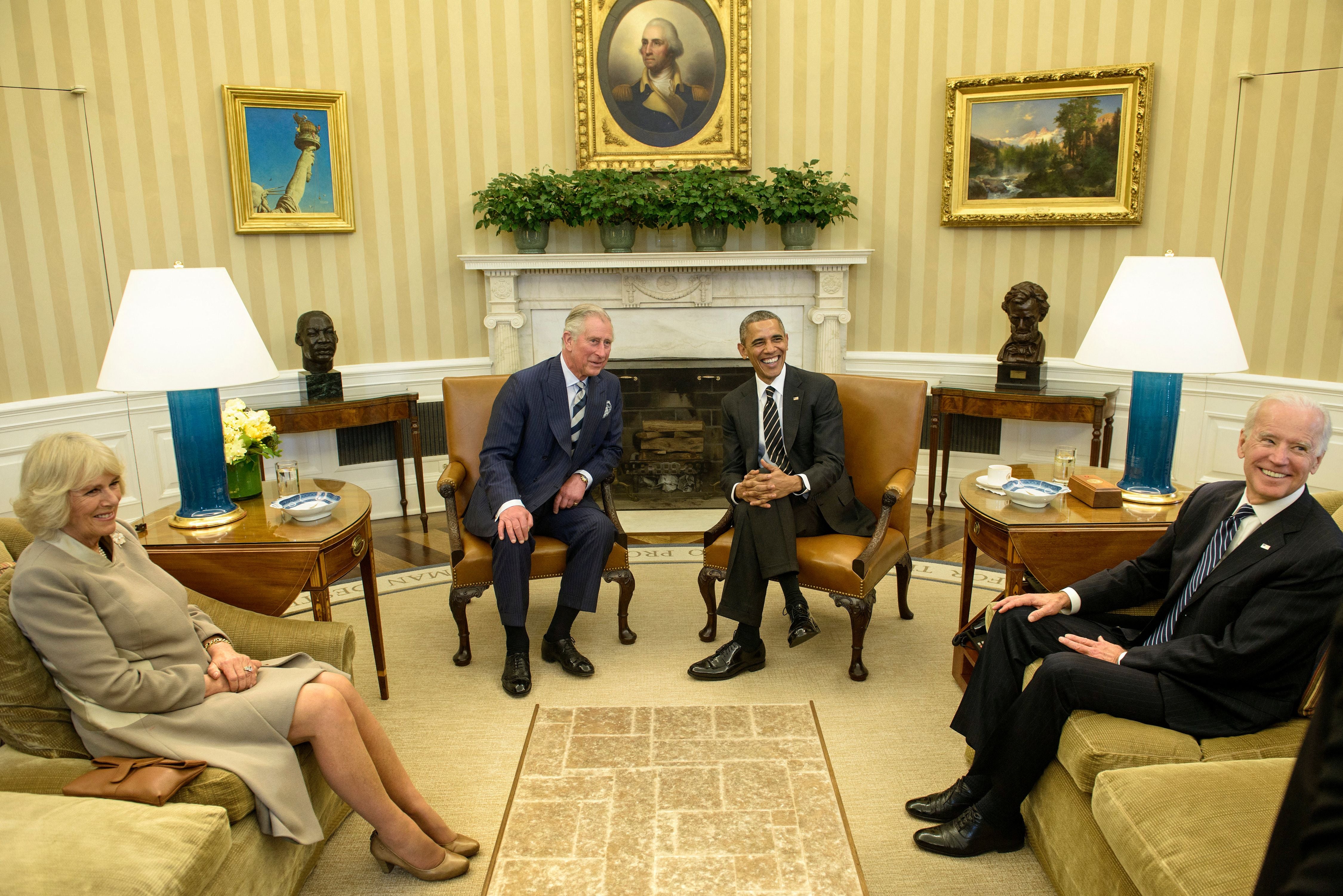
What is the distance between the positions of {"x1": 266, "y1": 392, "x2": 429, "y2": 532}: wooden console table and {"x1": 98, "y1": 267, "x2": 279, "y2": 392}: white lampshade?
1916 millimetres

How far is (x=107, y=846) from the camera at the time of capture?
5.52 ft

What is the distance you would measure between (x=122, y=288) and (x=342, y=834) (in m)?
3.96

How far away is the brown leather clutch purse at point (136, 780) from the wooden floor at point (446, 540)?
2.66 metres

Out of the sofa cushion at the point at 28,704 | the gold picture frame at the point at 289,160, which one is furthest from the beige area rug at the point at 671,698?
the gold picture frame at the point at 289,160

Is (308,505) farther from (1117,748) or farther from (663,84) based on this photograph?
(663,84)

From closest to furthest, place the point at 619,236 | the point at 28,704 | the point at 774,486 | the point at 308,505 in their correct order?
the point at 28,704
the point at 308,505
the point at 774,486
the point at 619,236

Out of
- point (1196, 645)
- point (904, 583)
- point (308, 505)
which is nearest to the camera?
point (1196, 645)

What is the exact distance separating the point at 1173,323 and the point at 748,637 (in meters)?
1.92

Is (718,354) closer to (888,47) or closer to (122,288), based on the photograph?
(888,47)

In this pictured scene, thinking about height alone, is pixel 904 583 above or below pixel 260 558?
below

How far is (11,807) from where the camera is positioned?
1.77m

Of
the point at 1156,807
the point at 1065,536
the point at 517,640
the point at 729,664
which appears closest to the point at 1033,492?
the point at 1065,536

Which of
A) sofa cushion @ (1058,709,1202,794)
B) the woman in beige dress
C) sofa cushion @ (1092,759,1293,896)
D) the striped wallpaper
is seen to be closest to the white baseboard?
the striped wallpaper

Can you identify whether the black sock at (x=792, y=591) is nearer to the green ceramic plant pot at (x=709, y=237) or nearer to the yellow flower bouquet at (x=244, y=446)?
the yellow flower bouquet at (x=244, y=446)
